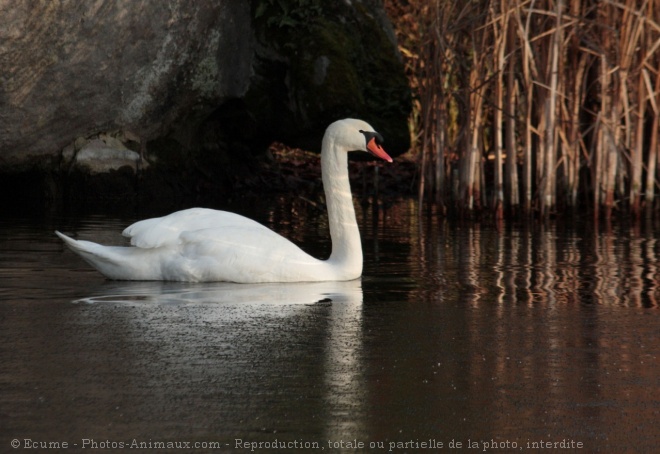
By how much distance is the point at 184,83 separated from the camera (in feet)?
44.2

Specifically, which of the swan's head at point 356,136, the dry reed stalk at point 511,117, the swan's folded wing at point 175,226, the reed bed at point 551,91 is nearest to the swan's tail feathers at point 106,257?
the swan's folded wing at point 175,226

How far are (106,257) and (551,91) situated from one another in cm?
481

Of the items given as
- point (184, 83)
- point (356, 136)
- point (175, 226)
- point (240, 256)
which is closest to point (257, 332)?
point (240, 256)

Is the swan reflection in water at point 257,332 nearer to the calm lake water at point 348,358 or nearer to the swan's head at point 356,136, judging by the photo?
the calm lake water at point 348,358

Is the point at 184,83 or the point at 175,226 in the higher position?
the point at 184,83

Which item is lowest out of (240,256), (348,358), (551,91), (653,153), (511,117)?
(348,358)

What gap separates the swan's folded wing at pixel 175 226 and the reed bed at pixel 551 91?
380cm

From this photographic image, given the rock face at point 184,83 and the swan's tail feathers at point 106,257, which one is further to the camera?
the rock face at point 184,83

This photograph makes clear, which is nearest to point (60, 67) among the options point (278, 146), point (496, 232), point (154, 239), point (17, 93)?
point (17, 93)

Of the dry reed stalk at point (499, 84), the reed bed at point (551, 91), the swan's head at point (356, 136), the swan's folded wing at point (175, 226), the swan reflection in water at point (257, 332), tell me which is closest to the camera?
the swan reflection in water at point (257, 332)

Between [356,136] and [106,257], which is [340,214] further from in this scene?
[106,257]

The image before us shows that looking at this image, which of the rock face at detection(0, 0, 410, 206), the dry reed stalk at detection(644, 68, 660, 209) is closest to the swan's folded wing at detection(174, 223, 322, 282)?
the dry reed stalk at detection(644, 68, 660, 209)

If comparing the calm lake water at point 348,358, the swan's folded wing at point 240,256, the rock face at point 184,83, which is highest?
the rock face at point 184,83

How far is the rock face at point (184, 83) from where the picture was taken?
40.1ft
